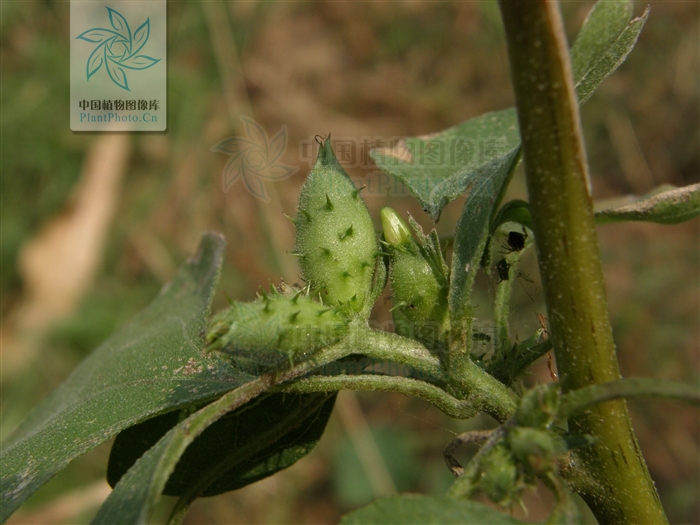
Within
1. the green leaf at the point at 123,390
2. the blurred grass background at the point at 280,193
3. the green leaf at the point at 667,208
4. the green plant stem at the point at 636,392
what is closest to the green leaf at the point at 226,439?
the green leaf at the point at 123,390

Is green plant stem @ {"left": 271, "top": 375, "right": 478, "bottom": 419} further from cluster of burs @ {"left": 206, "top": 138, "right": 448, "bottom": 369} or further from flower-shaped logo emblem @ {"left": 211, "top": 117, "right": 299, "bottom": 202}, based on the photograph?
flower-shaped logo emblem @ {"left": 211, "top": 117, "right": 299, "bottom": 202}

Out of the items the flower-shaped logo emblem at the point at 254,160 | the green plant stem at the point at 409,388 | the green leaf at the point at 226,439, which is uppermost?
the flower-shaped logo emblem at the point at 254,160

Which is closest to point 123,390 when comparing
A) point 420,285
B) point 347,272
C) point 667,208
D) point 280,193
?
point 347,272

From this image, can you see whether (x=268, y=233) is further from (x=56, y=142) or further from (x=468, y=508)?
(x=468, y=508)

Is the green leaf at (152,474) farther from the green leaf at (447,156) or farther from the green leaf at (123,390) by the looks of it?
the green leaf at (447,156)

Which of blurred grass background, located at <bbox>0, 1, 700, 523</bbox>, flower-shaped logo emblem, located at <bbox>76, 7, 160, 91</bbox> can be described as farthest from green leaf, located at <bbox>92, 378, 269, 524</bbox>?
blurred grass background, located at <bbox>0, 1, 700, 523</bbox>

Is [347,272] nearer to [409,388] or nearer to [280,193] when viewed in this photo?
[409,388]

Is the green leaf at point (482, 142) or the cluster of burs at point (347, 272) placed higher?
the green leaf at point (482, 142)
